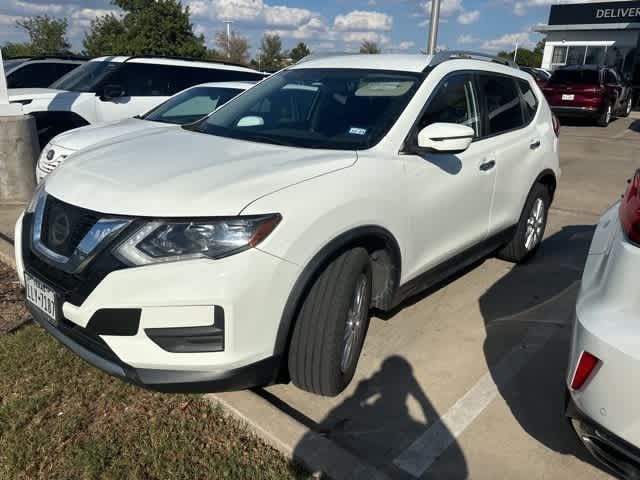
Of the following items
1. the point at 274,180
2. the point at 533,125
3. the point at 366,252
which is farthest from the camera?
the point at 533,125

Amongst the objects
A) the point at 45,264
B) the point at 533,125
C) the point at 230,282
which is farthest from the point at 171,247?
the point at 533,125

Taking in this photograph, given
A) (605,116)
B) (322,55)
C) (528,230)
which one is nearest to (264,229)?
(322,55)

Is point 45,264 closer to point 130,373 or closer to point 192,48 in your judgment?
point 130,373

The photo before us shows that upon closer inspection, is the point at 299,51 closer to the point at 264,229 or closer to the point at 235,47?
the point at 235,47

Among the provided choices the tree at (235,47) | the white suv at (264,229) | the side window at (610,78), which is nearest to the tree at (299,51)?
the tree at (235,47)

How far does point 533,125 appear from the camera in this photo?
4.39 meters

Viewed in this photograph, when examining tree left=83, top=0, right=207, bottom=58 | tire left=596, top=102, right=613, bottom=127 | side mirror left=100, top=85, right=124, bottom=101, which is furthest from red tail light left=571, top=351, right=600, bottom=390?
tree left=83, top=0, right=207, bottom=58

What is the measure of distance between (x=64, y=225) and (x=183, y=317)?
0.75m

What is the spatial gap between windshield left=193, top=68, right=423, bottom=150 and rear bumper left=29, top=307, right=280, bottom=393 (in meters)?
1.27

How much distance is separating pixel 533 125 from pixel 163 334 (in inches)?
141

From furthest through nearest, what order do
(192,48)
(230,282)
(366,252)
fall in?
(192,48)
(366,252)
(230,282)

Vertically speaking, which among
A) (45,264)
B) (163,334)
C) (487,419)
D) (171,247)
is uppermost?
(171,247)

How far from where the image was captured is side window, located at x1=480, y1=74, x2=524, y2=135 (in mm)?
3820

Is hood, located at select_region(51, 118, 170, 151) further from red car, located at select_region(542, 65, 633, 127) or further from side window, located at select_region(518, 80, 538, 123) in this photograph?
red car, located at select_region(542, 65, 633, 127)
